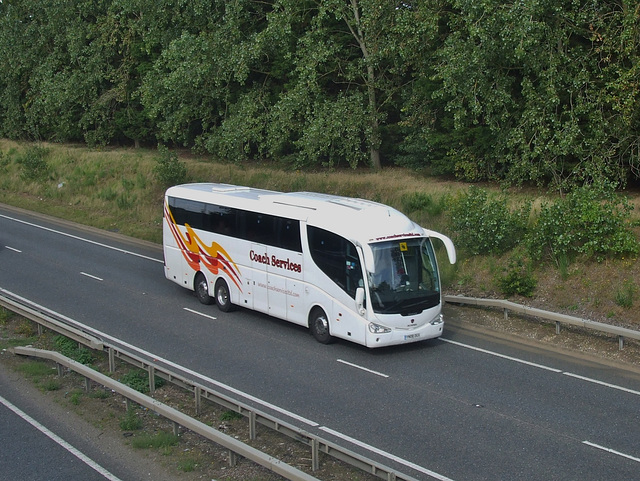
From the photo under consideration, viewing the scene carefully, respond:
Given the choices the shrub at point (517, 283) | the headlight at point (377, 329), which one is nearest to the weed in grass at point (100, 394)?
the headlight at point (377, 329)

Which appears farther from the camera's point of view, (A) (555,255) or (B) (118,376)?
(A) (555,255)

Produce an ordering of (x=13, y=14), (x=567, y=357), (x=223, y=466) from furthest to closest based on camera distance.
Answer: (x=13, y=14)
(x=567, y=357)
(x=223, y=466)

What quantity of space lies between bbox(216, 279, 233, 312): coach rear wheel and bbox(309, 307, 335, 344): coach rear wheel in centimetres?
318

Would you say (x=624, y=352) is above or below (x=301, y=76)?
below

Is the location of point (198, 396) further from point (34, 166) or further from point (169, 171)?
point (34, 166)

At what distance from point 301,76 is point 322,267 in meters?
15.9

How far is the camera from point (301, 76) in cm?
2997

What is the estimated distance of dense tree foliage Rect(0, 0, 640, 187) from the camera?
2284cm

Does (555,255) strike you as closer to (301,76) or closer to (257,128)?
(301,76)

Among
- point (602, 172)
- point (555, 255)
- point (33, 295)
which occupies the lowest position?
point (33, 295)

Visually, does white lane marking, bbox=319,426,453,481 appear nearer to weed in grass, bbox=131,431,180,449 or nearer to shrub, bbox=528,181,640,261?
weed in grass, bbox=131,431,180,449

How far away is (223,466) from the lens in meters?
9.53

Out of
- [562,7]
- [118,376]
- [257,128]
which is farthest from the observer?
[257,128]

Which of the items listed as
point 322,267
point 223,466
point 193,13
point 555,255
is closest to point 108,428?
point 223,466
